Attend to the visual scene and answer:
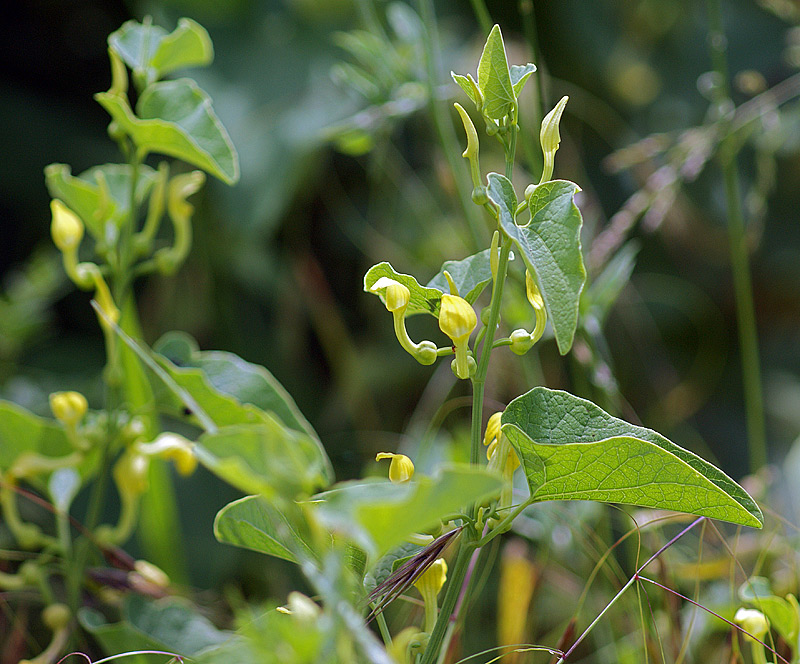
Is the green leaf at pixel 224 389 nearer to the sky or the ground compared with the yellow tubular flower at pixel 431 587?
nearer to the sky

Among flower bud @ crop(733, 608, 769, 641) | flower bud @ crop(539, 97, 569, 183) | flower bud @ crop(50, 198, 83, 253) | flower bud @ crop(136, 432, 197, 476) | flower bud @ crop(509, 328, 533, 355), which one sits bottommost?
flower bud @ crop(733, 608, 769, 641)

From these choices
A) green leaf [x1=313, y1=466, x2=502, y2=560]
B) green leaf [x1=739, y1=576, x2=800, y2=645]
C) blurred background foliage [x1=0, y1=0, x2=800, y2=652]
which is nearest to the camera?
green leaf [x1=313, y1=466, x2=502, y2=560]

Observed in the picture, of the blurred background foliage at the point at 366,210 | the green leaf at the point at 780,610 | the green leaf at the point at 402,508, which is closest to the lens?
the green leaf at the point at 402,508

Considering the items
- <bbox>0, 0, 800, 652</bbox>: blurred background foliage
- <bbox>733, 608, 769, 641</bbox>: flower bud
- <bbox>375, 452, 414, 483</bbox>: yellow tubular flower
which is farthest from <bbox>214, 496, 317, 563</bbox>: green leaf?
<bbox>0, 0, 800, 652</bbox>: blurred background foliage

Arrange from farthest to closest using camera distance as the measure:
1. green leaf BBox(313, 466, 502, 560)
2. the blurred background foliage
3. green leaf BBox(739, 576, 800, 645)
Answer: the blurred background foliage < green leaf BBox(739, 576, 800, 645) < green leaf BBox(313, 466, 502, 560)

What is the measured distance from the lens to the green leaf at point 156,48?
0.90ft

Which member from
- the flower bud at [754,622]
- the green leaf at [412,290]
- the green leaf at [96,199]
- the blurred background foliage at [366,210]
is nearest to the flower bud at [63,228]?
the green leaf at [96,199]

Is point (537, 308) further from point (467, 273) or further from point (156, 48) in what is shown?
point (156, 48)

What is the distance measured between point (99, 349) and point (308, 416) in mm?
228

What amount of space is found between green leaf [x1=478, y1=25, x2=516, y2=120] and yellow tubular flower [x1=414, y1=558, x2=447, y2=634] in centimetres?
12

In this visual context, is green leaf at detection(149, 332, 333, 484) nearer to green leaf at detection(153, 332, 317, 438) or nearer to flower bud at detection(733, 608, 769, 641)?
green leaf at detection(153, 332, 317, 438)

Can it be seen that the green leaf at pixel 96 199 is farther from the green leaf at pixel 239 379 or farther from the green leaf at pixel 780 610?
the green leaf at pixel 780 610

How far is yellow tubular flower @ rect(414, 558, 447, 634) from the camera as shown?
197mm

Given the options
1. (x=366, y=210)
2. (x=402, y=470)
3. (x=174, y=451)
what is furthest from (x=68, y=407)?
A: (x=366, y=210)
